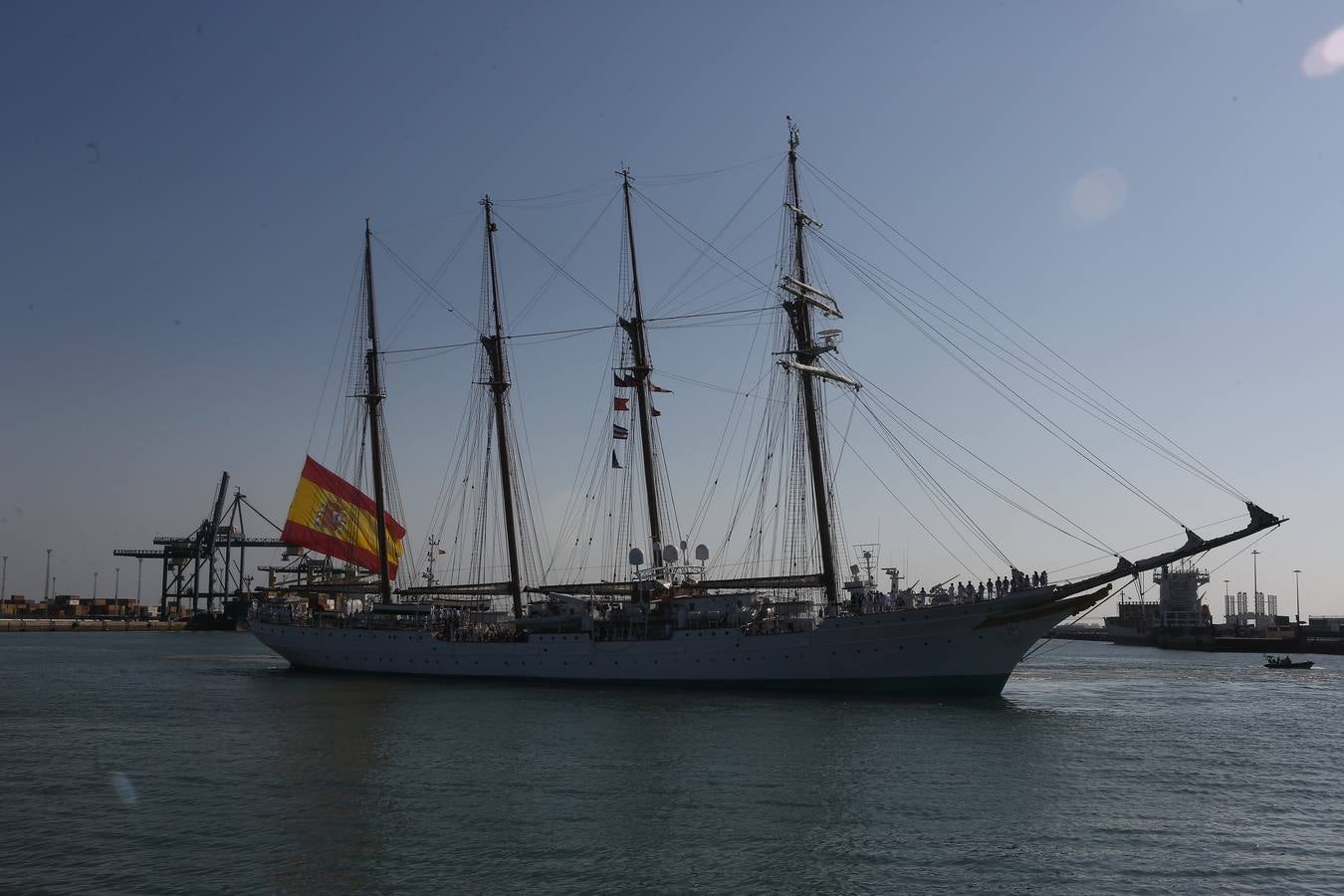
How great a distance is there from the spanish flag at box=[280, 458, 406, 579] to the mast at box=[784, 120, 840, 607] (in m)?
33.4

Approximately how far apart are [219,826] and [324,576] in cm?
6475

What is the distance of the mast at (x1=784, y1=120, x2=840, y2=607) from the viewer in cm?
5344

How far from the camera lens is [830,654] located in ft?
161

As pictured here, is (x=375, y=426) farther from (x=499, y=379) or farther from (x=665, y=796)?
(x=665, y=796)

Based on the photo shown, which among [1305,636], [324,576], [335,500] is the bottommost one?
[1305,636]

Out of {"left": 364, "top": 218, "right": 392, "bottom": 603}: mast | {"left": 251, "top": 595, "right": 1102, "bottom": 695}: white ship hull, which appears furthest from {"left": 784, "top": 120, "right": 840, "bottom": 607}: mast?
{"left": 364, "top": 218, "right": 392, "bottom": 603}: mast

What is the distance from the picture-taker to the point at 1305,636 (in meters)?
132

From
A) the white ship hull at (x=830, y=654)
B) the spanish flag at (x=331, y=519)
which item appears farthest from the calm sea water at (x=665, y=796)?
the spanish flag at (x=331, y=519)

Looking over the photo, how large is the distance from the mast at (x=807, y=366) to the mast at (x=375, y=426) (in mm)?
31554

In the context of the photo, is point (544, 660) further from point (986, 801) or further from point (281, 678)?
point (986, 801)

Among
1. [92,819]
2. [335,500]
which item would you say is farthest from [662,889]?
[335,500]

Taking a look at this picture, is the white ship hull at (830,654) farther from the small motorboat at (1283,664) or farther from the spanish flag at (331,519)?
the small motorboat at (1283,664)

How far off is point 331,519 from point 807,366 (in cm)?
3726

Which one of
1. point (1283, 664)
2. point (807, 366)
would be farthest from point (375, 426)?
point (1283, 664)
